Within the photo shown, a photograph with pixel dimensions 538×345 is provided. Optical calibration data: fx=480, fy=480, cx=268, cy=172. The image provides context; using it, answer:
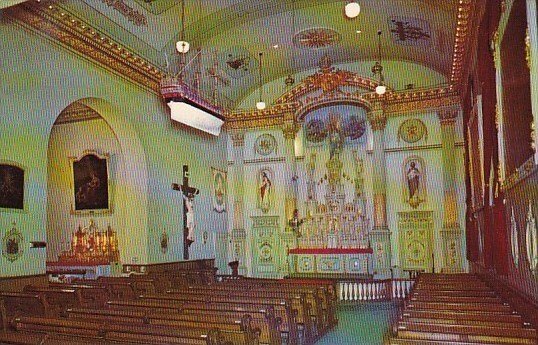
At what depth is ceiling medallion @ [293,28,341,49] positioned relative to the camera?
13.0 m

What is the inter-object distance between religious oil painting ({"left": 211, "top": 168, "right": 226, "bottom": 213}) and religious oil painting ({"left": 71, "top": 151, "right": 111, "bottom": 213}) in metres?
3.84

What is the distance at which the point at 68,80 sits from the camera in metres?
9.38

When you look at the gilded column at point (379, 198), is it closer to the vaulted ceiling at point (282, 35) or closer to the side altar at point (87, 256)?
the vaulted ceiling at point (282, 35)

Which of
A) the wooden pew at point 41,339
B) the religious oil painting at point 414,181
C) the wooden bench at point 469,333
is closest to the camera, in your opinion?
the wooden bench at point 469,333

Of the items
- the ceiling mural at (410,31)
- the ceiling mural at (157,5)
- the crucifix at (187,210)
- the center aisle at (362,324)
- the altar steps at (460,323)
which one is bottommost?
the center aisle at (362,324)

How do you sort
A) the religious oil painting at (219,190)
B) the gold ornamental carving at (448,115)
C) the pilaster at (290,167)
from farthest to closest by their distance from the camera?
1. the pilaster at (290,167)
2. the religious oil painting at (219,190)
3. the gold ornamental carving at (448,115)

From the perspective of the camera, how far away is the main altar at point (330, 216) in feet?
46.0

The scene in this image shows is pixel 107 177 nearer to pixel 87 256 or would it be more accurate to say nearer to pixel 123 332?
pixel 87 256

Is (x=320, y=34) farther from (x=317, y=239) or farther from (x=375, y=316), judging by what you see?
(x=375, y=316)

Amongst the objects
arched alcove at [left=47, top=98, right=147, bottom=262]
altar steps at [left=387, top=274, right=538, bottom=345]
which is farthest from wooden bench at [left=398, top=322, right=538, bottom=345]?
arched alcove at [left=47, top=98, right=147, bottom=262]

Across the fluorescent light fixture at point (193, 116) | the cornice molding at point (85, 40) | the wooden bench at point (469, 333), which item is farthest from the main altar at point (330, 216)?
the wooden bench at point (469, 333)

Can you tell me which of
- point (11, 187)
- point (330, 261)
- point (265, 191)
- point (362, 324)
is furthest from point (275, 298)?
point (265, 191)

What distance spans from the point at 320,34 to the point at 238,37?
7.38 ft

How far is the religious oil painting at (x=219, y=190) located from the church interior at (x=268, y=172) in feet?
0.28
